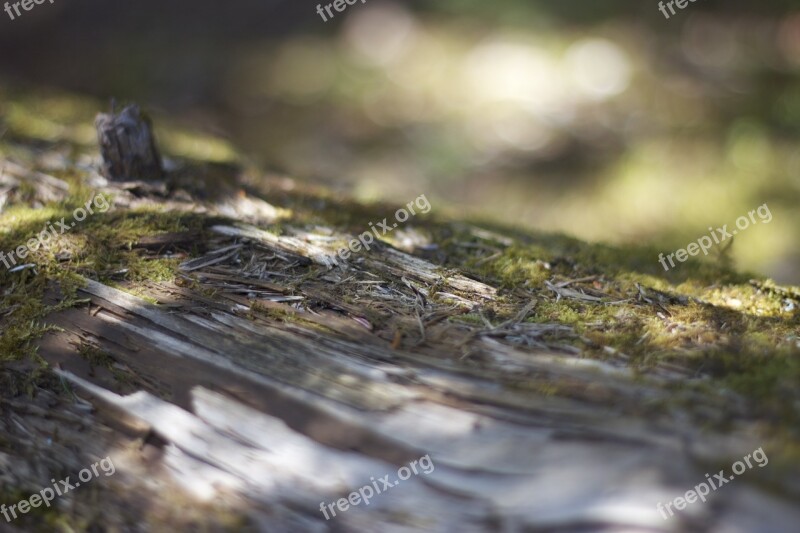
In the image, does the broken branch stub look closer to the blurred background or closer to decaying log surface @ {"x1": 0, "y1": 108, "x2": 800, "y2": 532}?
decaying log surface @ {"x1": 0, "y1": 108, "x2": 800, "y2": 532}

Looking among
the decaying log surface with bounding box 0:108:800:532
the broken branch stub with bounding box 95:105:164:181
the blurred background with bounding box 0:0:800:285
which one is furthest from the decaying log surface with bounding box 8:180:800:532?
the blurred background with bounding box 0:0:800:285

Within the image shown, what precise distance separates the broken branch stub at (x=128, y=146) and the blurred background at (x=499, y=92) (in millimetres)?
3249

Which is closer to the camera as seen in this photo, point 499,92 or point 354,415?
point 354,415

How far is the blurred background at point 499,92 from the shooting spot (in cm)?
737

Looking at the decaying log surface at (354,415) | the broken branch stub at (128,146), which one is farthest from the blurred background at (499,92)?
the decaying log surface at (354,415)

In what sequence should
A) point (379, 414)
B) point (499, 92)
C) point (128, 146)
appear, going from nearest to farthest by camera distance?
point (379, 414) → point (128, 146) → point (499, 92)

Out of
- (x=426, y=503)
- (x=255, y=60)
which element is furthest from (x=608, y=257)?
(x=255, y=60)

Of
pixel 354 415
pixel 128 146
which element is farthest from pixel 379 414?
pixel 128 146

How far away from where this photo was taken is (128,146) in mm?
3654

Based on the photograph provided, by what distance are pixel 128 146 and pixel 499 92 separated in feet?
18.7

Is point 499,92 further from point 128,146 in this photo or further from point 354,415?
point 354,415

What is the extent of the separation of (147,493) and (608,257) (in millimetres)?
2915

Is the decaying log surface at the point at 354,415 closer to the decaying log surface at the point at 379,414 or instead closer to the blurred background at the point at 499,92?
the decaying log surface at the point at 379,414

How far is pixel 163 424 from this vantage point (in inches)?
92.8
